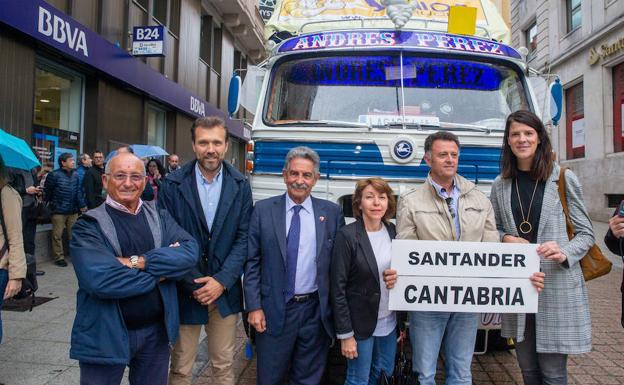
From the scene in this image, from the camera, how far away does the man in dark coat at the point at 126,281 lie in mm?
2191

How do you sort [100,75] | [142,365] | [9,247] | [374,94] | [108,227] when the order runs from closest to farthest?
1. [108,227]
2. [142,365]
3. [9,247]
4. [374,94]
5. [100,75]

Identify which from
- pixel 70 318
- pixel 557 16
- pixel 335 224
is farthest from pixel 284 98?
pixel 557 16

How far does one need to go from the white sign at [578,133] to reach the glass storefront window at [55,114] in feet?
50.9

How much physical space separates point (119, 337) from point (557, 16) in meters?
20.1

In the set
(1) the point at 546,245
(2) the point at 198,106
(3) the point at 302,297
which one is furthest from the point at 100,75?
(1) the point at 546,245

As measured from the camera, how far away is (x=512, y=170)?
2.80 metres

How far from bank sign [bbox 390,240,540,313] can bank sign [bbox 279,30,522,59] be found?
2.36 meters

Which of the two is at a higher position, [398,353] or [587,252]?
[587,252]

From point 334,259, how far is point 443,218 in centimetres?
70

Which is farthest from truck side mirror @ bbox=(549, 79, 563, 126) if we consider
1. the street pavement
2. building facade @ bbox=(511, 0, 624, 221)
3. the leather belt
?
building facade @ bbox=(511, 0, 624, 221)

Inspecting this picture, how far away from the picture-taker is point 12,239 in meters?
3.01

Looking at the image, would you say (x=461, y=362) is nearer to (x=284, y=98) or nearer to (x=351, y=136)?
(x=351, y=136)

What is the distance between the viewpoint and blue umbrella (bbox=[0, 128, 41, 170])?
331cm

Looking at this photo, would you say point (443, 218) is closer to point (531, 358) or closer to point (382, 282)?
point (382, 282)
